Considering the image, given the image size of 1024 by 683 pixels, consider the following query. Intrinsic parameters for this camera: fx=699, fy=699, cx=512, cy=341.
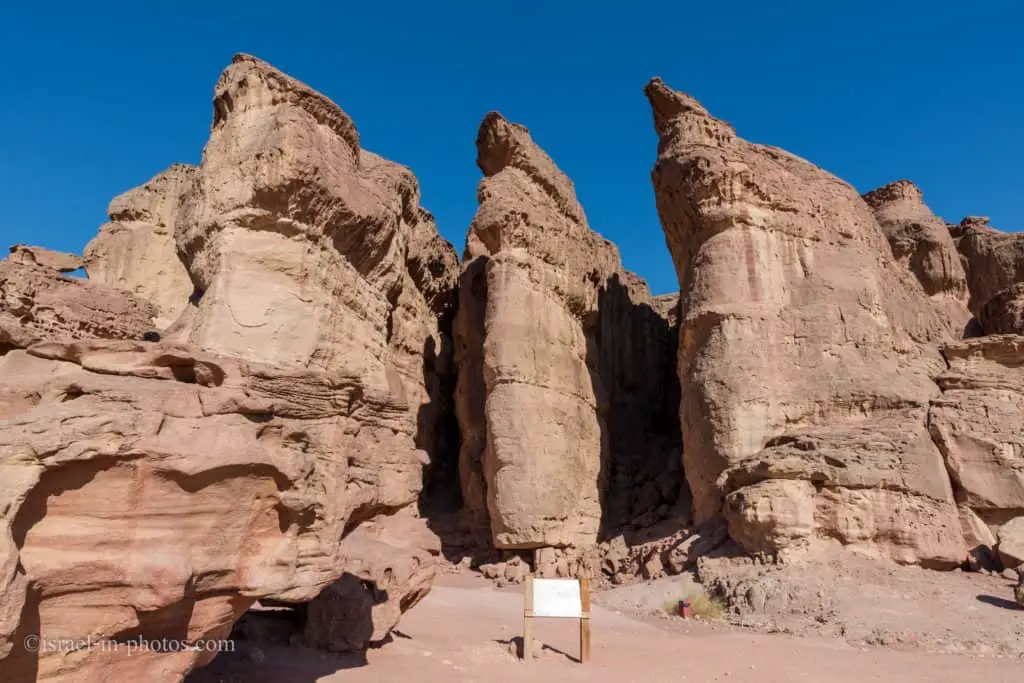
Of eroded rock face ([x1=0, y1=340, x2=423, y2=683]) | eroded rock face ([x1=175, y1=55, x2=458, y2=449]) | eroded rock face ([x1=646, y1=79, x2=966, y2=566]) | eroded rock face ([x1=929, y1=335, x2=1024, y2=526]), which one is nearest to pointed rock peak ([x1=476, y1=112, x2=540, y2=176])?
eroded rock face ([x1=646, y1=79, x2=966, y2=566])

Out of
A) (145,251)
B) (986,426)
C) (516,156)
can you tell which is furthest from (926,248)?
(145,251)

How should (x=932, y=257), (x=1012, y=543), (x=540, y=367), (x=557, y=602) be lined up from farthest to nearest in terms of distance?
(x=932, y=257) → (x=540, y=367) → (x=1012, y=543) → (x=557, y=602)

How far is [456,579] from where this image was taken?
16562mm

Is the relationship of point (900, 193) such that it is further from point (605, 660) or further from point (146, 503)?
point (146, 503)

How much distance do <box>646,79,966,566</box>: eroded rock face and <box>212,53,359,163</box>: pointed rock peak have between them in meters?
9.09

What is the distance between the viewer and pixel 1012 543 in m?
12.5

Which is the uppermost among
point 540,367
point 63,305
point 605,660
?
point 540,367

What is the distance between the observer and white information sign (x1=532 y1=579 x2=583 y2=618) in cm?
771

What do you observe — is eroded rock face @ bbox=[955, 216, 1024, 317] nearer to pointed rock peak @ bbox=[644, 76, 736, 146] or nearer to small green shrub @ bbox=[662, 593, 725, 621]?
pointed rock peak @ bbox=[644, 76, 736, 146]

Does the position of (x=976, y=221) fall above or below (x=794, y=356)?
above

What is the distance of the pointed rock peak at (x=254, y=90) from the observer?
12.6 metres

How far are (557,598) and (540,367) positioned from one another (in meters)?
9.85

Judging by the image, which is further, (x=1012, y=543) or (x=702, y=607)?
(x=1012, y=543)

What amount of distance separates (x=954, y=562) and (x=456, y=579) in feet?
33.7
